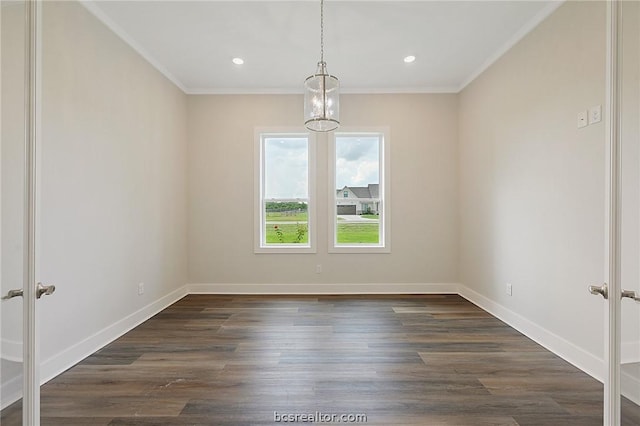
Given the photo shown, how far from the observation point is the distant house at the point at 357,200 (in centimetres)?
445

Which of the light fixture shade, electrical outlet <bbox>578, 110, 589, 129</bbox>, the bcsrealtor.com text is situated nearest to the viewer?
the bcsrealtor.com text

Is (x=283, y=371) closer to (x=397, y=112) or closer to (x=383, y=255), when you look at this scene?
(x=383, y=255)

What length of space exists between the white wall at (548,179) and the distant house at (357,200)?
1.36 metres

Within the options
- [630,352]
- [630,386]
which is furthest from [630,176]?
[630,386]

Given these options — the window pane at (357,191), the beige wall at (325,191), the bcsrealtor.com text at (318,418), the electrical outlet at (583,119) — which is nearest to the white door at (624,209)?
the bcsrealtor.com text at (318,418)

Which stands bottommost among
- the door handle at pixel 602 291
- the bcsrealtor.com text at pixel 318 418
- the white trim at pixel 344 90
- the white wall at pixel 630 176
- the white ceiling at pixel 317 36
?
the bcsrealtor.com text at pixel 318 418

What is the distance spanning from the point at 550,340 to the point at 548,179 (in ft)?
4.48

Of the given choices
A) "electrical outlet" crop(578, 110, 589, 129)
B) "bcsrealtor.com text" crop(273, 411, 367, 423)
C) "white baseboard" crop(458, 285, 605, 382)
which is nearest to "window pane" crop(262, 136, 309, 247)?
"white baseboard" crop(458, 285, 605, 382)

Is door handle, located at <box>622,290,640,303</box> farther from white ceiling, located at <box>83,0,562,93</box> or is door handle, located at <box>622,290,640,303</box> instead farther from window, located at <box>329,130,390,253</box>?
window, located at <box>329,130,390,253</box>

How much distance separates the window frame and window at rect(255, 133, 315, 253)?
0.15ft

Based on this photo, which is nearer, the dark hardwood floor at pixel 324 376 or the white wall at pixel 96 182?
the dark hardwood floor at pixel 324 376

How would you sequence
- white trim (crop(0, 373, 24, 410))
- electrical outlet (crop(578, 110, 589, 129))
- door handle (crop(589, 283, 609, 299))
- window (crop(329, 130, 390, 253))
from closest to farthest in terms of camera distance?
1. white trim (crop(0, 373, 24, 410))
2. door handle (crop(589, 283, 609, 299))
3. electrical outlet (crop(578, 110, 589, 129))
4. window (crop(329, 130, 390, 253))

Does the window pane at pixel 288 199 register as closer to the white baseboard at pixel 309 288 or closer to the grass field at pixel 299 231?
the grass field at pixel 299 231

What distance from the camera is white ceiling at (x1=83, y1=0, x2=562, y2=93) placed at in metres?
2.62
